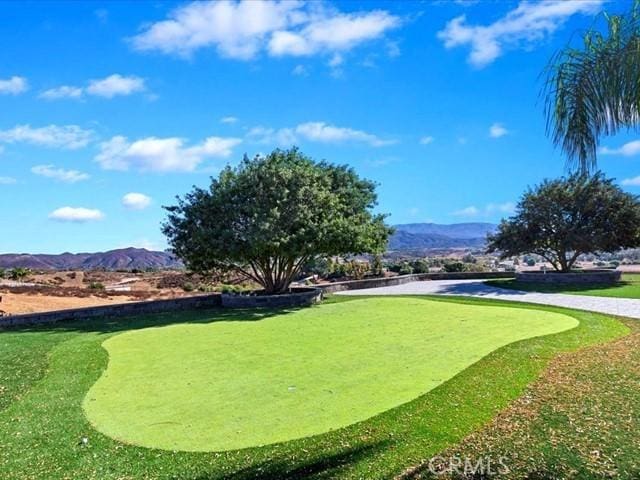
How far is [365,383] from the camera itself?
6.24 m

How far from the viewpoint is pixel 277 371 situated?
23.1 ft

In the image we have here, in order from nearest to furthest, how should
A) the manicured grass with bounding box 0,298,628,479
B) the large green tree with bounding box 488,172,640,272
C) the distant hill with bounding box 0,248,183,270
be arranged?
the manicured grass with bounding box 0,298,628,479
the large green tree with bounding box 488,172,640,272
the distant hill with bounding box 0,248,183,270

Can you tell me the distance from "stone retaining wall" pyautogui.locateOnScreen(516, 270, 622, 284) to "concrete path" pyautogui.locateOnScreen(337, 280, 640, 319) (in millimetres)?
2547

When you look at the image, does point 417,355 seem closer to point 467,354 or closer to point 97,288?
point 467,354

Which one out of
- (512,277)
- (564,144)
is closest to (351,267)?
(512,277)

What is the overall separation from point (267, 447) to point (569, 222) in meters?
22.1

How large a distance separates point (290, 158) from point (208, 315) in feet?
20.8

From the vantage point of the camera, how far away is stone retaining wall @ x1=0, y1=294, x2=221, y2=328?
12977mm

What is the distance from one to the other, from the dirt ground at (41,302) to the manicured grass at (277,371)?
1020cm

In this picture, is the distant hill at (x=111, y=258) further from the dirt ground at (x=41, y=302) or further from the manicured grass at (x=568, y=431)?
the manicured grass at (x=568, y=431)

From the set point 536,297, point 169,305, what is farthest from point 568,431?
point 536,297

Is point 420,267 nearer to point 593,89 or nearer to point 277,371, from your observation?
point 277,371

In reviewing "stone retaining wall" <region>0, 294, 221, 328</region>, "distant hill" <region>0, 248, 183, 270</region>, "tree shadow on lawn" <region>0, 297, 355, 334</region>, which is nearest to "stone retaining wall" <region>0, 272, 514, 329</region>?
"stone retaining wall" <region>0, 294, 221, 328</region>

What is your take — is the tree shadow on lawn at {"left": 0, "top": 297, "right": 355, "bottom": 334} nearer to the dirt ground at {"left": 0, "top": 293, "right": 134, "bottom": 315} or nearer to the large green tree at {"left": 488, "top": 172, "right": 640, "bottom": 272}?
the dirt ground at {"left": 0, "top": 293, "right": 134, "bottom": 315}
